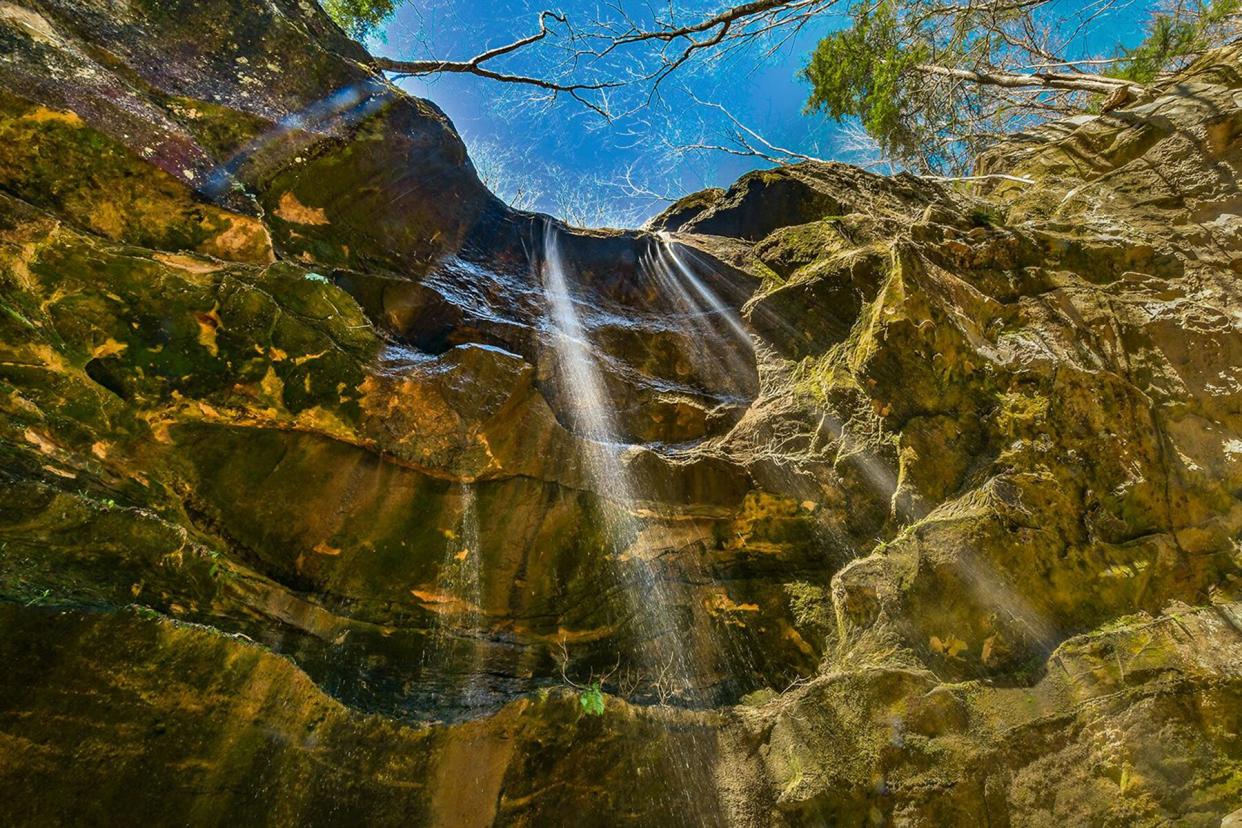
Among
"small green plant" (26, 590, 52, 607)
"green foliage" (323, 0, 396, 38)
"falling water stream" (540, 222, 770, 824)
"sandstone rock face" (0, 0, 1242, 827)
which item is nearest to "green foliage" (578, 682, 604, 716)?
"sandstone rock face" (0, 0, 1242, 827)

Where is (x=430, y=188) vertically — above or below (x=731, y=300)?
above

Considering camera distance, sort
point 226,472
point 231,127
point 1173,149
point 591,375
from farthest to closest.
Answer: point 591,375, point 231,127, point 1173,149, point 226,472

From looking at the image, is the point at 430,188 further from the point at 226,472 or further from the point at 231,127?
the point at 226,472

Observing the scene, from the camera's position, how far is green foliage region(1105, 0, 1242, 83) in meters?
8.99

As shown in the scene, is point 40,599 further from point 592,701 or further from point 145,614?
point 592,701

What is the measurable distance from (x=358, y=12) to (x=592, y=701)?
40.3 ft

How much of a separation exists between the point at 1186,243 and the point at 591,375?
6.06 metres

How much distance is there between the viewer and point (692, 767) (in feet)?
12.5

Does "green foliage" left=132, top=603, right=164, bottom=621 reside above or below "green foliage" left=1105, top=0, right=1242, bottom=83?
below

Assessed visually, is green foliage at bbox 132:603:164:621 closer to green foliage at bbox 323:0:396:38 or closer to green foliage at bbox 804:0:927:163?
green foliage at bbox 323:0:396:38

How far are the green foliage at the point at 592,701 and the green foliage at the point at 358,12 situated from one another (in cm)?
1190

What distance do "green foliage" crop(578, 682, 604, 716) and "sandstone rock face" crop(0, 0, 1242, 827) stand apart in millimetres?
33

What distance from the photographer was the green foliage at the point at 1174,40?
899 cm

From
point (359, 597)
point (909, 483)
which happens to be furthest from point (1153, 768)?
point (359, 597)
